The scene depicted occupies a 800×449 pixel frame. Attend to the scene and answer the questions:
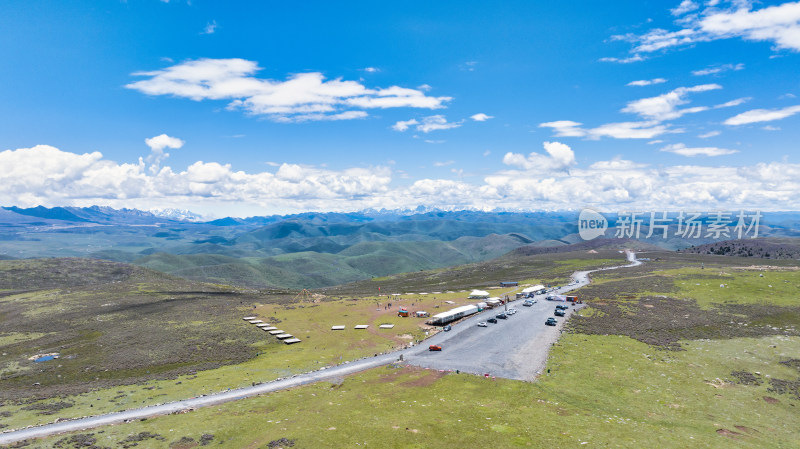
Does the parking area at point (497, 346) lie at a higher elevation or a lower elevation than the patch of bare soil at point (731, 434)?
lower

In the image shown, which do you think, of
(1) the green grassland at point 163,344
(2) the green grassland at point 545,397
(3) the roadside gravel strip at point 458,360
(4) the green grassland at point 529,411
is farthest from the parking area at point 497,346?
(1) the green grassland at point 163,344

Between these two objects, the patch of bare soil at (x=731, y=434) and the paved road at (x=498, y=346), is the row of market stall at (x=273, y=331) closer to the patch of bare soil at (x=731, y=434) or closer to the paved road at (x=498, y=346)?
the paved road at (x=498, y=346)

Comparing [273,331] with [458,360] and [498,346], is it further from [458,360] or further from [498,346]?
[498,346]

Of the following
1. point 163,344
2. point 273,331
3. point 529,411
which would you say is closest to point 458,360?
point 529,411

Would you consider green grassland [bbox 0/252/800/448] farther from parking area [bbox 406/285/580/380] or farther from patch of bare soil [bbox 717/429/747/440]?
parking area [bbox 406/285/580/380]

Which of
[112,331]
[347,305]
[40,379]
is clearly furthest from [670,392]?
[112,331]

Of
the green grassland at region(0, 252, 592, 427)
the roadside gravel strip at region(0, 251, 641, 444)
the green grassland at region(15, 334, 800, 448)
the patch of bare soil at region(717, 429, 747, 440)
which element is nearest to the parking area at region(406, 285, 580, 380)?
the roadside gravel strip at region(0, 251, 641, 444)

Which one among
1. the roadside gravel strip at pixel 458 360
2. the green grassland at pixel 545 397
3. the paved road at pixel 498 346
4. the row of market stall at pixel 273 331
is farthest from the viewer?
the row of market stall at pixel 273 331

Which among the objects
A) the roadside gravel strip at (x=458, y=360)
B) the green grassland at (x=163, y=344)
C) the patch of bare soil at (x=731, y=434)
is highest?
the patch of bare soil at (x=731, y=434)
